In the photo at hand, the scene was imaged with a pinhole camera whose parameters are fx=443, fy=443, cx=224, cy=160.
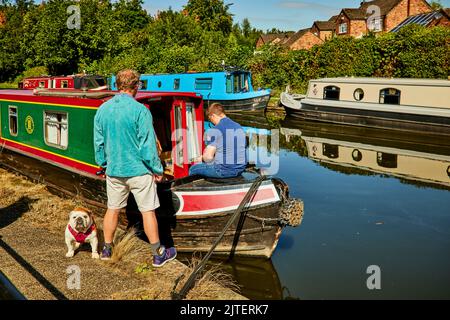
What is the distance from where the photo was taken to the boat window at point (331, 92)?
1883 centimetres

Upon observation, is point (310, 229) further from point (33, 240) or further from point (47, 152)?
point (47, 152)

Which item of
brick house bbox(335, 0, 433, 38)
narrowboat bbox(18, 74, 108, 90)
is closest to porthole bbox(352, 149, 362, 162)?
narrowboat bbox(18, 74, 108, 90)

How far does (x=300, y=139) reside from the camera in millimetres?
15672

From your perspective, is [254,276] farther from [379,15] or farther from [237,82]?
[379,15]

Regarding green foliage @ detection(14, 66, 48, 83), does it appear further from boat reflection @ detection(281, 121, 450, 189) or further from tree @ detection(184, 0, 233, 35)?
tree @ detection(184, 0, 233, 35)

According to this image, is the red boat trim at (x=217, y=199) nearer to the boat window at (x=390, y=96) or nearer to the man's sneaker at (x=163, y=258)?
the man's sneaker at (x=163, y=258)

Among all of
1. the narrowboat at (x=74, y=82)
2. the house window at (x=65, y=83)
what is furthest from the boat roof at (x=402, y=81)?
the house window at (x=65, y=83)

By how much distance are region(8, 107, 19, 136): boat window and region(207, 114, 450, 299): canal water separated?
19.0 ft

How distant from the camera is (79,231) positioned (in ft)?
15.7

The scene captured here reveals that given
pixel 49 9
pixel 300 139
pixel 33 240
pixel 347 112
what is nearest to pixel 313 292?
pixel 33 240

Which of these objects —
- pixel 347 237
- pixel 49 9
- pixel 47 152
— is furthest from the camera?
pixel 49 9

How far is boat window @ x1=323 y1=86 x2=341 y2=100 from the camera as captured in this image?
18.8 m

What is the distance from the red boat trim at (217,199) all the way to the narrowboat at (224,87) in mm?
14794

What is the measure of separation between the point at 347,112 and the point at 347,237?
12058 millimetres
